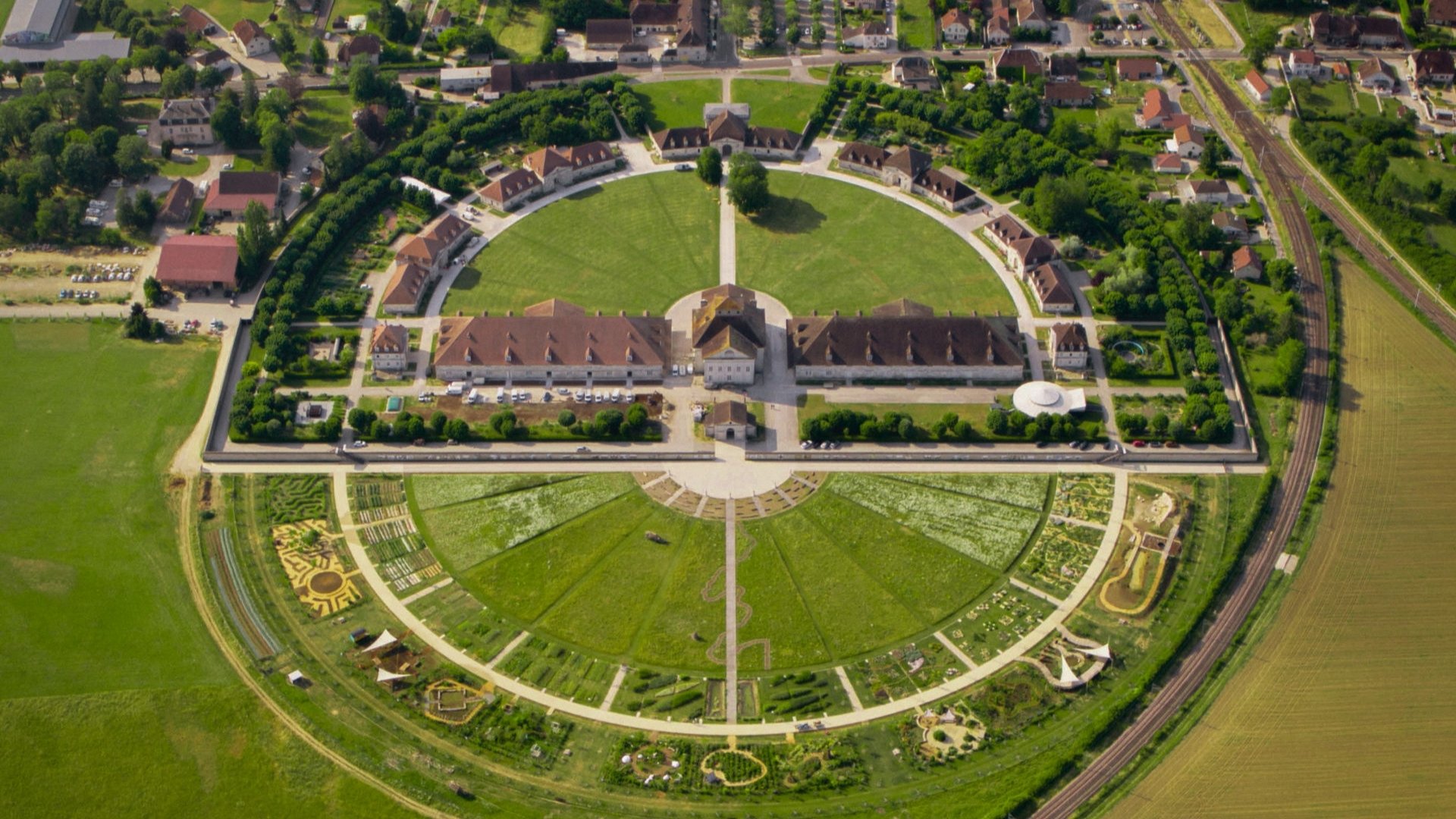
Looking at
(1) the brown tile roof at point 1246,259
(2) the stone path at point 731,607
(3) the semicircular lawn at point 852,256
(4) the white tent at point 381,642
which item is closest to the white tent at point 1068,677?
(2) the stone path at point 731,607

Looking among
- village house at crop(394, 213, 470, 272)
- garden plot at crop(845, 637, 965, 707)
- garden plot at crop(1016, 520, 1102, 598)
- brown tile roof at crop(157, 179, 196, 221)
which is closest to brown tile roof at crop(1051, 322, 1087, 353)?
garden plot at crop(1016, 520, 1102, 598)

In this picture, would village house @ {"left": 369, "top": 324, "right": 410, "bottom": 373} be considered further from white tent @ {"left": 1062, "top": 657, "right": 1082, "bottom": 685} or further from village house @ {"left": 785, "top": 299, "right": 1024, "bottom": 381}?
white tent @ {"left": 1062, "top": 657, "right": 1082, "bottom": 685}

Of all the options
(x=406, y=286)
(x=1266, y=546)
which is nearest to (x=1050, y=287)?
(x=1266, y=546)

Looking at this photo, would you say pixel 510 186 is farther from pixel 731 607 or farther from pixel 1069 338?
pixel 731 607

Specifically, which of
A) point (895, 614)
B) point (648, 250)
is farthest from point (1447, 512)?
point (648, 250)

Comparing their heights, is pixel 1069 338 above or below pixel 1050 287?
below

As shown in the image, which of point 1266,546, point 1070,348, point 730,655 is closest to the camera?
point 730,655

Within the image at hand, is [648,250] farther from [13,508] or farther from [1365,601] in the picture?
[1365,601]

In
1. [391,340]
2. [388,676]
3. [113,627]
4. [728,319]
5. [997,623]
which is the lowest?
[388,676]
